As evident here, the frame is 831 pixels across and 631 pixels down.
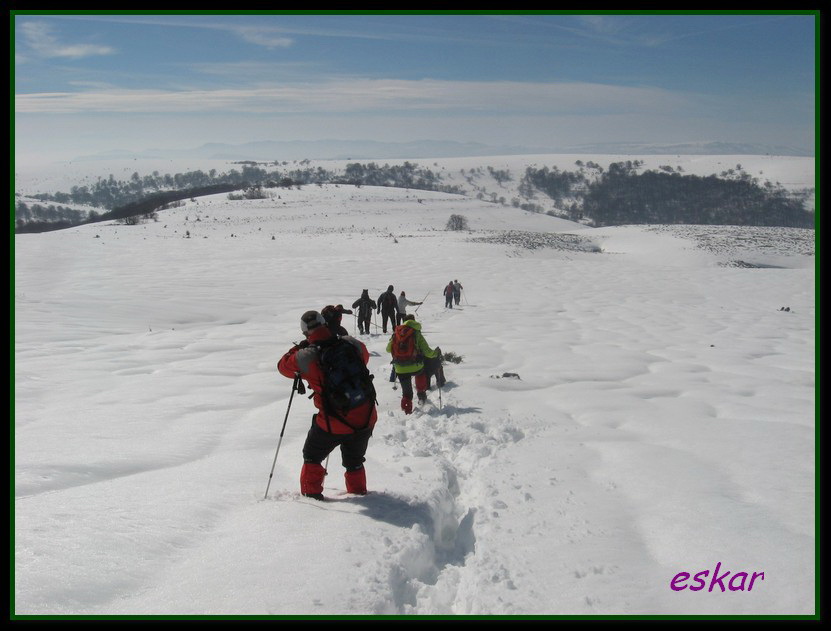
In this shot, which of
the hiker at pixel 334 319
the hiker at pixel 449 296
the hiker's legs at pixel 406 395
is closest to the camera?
the hiker at pixel 334 319

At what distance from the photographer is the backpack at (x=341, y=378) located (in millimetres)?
4746

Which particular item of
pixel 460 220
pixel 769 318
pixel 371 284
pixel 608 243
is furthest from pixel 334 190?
pixel 769 318

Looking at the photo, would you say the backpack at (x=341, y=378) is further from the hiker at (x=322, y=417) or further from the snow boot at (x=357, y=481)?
the snow boot at (x=357, y=481)

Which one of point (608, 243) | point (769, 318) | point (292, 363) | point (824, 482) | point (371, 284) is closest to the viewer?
point (824, 482)

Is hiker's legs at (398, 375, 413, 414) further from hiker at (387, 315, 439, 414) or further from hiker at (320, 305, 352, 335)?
hiker at (320, 305, 352, 335)

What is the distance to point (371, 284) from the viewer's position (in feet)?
86.2

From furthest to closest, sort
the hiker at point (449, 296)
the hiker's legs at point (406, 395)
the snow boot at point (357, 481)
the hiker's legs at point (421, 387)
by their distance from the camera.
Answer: the hiker at point (449, 296)
the hiker's legs at point (421, 387)
the hiker's legs at point (406, 395)
the snow boot at point (357, 481)

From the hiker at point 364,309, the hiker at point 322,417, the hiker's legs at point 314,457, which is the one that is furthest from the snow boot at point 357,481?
the hiker at point 364,309

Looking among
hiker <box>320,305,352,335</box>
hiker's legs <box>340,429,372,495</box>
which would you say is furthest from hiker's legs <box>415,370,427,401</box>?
hiker's legs <box>340,429,372,495</box>

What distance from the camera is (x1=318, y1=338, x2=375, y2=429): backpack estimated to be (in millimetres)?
4746

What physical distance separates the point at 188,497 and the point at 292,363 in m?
1.38

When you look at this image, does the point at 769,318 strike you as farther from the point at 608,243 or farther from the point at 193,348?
the point at 608,243

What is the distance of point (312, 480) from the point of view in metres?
4.97

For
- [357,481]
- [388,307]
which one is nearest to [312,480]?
[357,481]
